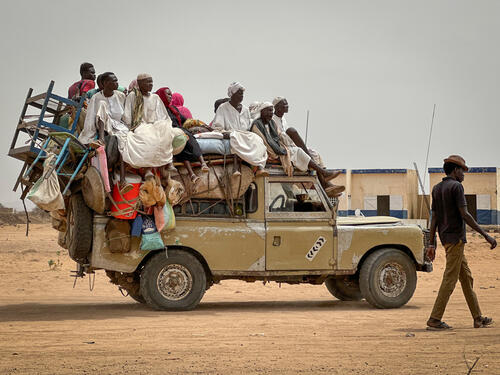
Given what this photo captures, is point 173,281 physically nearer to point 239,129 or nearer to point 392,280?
point 239,129

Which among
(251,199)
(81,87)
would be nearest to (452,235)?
(251,199)

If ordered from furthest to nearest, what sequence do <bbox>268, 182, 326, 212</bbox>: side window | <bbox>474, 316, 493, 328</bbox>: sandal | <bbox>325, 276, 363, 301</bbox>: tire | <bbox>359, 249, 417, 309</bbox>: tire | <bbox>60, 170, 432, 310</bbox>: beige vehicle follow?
<bbox>325, 276, 363, 301</bbox>: tire < <bbox>359, 249, 417, 309</bbox>: tire < <bbox>268, 182, 326, 212</bbox>: side window < <bbox>60, 170, 432, 310</bbox>: beige vehicle < <bbox>474, 316, 493, 328</bbox>: sandal

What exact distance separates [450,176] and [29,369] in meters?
5.21

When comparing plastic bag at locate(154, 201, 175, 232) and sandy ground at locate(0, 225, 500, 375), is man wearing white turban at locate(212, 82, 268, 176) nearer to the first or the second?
plastic bag at locate(154, 201, 175, 232)

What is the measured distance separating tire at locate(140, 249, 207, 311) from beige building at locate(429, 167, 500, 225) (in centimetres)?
2981

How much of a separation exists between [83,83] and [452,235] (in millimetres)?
5909

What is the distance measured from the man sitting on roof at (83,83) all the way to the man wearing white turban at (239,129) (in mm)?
1945

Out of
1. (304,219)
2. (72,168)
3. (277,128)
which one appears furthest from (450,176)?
(72,168)

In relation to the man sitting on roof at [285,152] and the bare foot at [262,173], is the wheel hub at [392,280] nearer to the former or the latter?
the man sitting on roof at [285,152]

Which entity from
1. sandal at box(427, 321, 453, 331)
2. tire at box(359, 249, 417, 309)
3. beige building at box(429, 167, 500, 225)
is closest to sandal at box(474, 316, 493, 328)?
sandal at box(427, 321, 453, 331)

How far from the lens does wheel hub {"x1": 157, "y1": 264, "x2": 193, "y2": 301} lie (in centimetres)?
1079

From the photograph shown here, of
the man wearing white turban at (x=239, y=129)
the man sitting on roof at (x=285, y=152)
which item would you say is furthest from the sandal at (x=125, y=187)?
the man sitting on roof at (x=285, y=152)

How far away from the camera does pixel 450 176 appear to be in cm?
922

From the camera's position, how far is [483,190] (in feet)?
129
